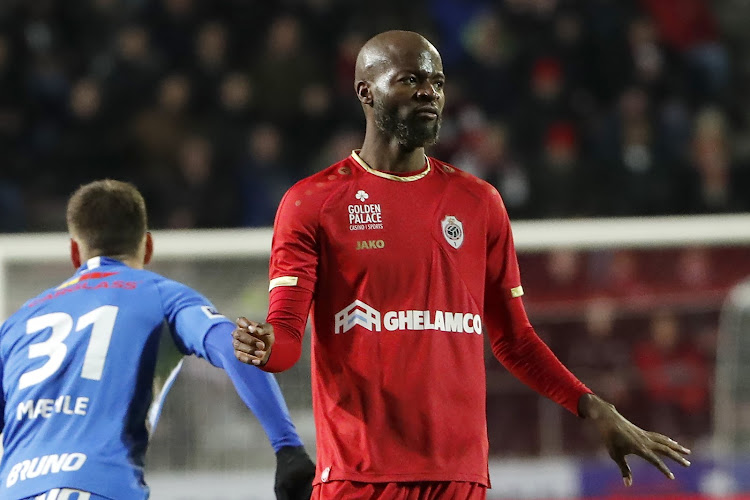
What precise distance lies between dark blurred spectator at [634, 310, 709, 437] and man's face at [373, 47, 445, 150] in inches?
202

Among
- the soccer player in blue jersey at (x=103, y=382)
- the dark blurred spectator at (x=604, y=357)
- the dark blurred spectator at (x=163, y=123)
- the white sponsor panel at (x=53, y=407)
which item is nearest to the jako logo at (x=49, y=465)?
the soccer player in blue jersey at (x=103, y=382)

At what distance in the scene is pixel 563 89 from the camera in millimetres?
10539

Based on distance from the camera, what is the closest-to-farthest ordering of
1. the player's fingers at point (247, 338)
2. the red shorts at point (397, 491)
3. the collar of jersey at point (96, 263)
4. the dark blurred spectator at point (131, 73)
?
the player's fingers at point (247, 338) → the red shorts at point (397, 491) → the collar of jersey at point (96, 263) → the dark blurred spectator at point (131, 73)

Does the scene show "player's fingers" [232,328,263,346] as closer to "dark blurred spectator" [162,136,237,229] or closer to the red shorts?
the red shorts

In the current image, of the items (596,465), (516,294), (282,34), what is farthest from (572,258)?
(516,294)

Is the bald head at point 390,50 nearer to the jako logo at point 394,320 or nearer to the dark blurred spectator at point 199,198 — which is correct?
the jako logo at point 394,320

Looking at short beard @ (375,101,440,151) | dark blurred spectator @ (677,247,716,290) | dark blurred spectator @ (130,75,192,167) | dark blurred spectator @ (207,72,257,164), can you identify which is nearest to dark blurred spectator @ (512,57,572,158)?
dark blurred spectator @ (677,247,716,290)

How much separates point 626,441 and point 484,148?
22.4ft

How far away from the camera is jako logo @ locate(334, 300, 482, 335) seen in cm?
324

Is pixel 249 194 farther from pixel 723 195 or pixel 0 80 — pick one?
pixel 723 195

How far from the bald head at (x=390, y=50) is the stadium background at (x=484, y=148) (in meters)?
4.28

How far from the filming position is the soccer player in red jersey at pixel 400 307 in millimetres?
3191

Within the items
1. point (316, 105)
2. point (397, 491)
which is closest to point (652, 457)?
point (397, 491)

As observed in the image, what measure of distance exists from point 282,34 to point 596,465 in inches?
194
